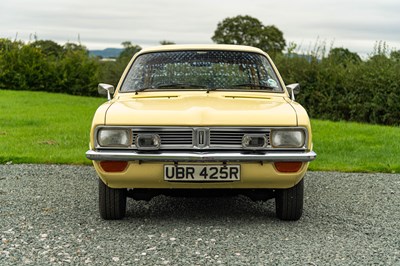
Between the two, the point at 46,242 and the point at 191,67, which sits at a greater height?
the point at 191,67

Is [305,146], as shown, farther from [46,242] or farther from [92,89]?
[92,89]

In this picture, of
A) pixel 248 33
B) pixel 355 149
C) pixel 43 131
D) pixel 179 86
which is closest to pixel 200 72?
pixel 179 86

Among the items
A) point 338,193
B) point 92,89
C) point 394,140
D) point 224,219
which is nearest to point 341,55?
point 394,140

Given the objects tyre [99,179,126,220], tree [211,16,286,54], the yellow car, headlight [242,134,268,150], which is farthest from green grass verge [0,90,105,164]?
tree [211,16,286,54]

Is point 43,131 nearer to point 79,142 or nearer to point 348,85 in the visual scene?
point 79,142

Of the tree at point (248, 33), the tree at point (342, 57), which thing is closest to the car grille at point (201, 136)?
the tree at point (342, 57)

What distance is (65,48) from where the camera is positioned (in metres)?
32.8

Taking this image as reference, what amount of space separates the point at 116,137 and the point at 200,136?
2.23 feet

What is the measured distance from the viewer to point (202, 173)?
4.99 m

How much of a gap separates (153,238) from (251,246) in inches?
30.5

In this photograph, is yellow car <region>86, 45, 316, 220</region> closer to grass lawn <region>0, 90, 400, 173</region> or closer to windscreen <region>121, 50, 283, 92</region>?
windscreen <region>121, 50, 283, 92</region>

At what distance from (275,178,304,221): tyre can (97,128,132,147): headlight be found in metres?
1.41

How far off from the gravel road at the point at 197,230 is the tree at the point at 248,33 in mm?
64186

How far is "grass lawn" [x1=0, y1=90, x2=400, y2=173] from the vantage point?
934 centimetres
